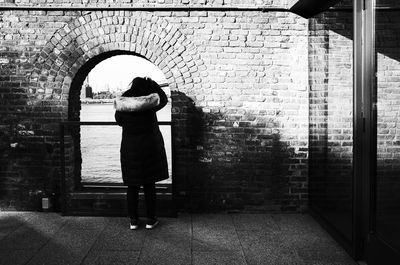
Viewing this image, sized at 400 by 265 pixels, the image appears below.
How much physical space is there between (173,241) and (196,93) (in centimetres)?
218

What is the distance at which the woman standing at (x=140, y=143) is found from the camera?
511cm

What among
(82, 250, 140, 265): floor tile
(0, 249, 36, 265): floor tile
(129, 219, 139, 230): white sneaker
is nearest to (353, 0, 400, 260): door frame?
(82, 250, 140, 265): floor tile

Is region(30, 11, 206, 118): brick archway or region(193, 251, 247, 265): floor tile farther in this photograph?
region(30, 11, 206, 118): brick archway

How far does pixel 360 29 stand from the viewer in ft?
13.6

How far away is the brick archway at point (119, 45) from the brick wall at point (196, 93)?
0.01 meters

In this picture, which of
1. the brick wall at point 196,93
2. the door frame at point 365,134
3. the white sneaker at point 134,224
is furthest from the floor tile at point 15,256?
the door frame at point 365,134

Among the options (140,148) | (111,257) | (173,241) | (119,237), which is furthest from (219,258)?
(140,148)

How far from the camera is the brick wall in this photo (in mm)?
5805

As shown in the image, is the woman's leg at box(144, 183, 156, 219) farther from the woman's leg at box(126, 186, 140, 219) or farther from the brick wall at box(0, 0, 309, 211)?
the brick wall at box(0, 0, 309, 211)

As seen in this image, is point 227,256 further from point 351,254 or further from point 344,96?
point 344,96

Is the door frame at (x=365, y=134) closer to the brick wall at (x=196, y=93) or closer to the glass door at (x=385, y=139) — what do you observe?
the glass door at (x=385, y=139)

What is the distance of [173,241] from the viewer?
4742 millimetres

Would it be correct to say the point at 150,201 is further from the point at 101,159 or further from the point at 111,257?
the point at 101,159

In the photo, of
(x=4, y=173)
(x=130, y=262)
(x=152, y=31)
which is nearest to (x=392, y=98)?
(x=130, y=262)
